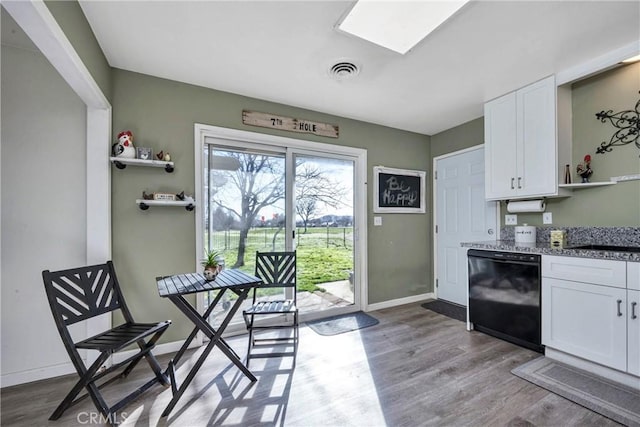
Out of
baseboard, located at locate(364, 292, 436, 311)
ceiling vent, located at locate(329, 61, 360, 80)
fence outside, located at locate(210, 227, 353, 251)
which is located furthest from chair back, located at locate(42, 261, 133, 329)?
baseboard, located at locate(364, 292, 436, 311)

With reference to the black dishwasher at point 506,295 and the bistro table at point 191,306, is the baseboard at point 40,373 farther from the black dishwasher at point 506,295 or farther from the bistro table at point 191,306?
the black dishwasher at point 506,295

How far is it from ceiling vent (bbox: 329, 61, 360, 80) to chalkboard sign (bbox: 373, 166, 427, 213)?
58.9 inches

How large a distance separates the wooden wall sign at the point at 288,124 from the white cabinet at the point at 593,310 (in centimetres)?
253

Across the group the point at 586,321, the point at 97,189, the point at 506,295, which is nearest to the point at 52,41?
the point at 97,189

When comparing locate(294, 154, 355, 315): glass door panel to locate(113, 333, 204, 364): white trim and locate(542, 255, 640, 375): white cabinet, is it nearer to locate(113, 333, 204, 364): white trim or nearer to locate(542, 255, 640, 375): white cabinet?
locate(113, 333, 204, 364): white trim

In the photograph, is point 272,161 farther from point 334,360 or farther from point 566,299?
point 566,299

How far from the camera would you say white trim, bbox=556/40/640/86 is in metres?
2.04

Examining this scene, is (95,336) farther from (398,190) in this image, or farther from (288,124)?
(398,190)

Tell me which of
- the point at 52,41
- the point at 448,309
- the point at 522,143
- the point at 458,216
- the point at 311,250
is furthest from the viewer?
the point at 458,216

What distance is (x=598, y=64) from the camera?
86.7 inches

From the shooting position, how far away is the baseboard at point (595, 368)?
6.10 feet

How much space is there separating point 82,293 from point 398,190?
3519 mm

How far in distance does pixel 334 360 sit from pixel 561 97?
3.17 meters

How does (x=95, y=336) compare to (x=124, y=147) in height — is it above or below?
below
